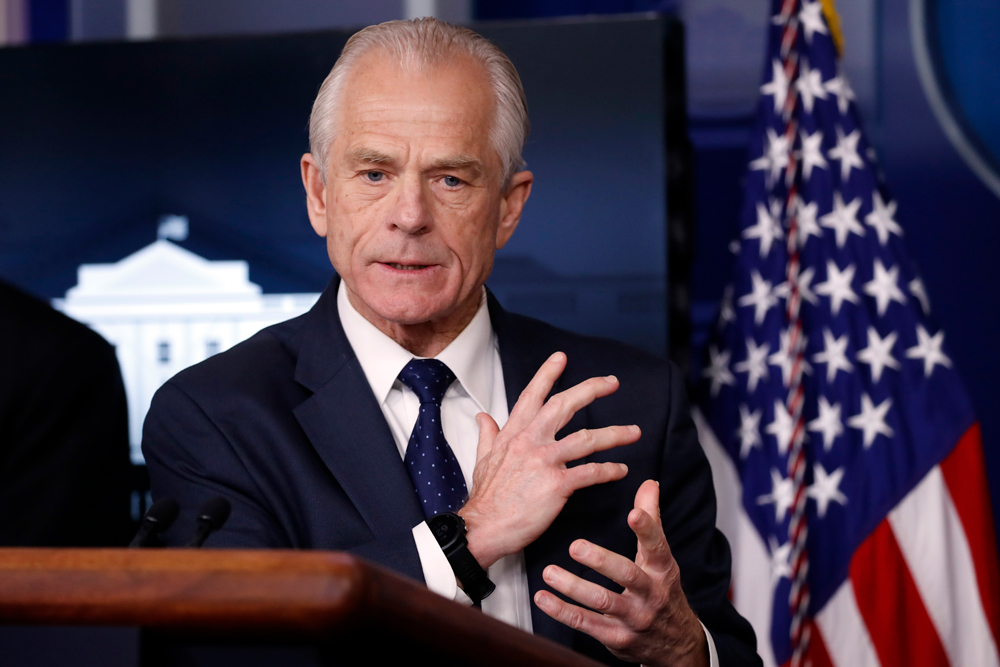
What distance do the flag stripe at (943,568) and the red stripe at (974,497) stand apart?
0.02 metres

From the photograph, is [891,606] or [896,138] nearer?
[891,606]

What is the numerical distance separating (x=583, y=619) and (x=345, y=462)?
0.44 metres

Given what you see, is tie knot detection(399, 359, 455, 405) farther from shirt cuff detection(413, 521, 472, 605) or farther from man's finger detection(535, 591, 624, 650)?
man's finger detection(535, 591, 624, 650)

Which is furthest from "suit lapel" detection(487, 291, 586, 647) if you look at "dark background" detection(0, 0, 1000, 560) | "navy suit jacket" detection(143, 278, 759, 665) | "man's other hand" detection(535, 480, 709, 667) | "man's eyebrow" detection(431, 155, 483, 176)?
"dark background" detection(0, 0, 1000, 560)

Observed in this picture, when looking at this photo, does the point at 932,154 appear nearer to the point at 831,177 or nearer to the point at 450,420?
the point at 831,177

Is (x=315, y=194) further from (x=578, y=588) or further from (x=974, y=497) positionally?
(x=974, y=497)

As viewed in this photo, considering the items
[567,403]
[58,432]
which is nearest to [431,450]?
[567,403]

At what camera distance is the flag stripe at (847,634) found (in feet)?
8.14

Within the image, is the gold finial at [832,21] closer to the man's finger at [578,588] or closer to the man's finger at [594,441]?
the man's finger at [594,441]

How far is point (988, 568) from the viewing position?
247 centimetres

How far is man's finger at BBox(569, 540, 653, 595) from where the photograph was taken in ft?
3.80

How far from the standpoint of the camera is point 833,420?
2.57 metres

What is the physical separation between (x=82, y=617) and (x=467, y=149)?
1.09m

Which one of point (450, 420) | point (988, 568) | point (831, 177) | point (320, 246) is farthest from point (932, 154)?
point (450, 420)
